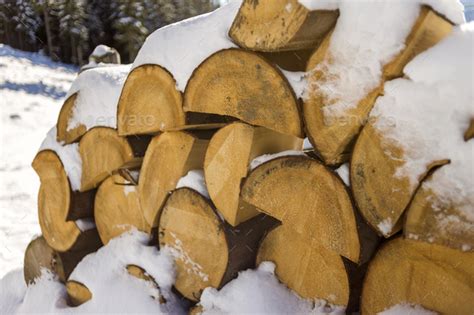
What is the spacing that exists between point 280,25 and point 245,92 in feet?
0.63

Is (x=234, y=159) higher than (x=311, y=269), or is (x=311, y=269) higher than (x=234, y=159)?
(x=234, y=159)

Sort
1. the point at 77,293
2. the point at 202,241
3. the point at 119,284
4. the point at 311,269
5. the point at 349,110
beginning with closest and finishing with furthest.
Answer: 1. the point at 349,110
2. the point at 311,269
3. the point at 202,241
4. the point at 119,284
5. the point at 77,293

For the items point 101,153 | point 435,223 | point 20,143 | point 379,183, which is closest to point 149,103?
point 101,153

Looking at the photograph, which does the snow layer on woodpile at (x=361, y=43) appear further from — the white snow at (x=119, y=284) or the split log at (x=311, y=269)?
the white snow at (x=119, y=284)

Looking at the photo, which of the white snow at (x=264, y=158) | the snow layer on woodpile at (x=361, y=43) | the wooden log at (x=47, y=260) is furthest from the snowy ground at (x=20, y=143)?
the snow layer on woodpile at (x=361, y=43)

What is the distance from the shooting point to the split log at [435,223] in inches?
28.8

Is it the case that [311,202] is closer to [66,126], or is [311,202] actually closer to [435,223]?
[435,223]

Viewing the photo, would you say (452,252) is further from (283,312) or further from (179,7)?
(179,7)

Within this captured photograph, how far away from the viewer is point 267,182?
1.03m

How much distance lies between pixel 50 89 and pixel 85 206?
7.66m

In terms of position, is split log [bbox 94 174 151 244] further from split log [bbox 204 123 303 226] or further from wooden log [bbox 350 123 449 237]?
wooden log [bbox 350 123 449 237]

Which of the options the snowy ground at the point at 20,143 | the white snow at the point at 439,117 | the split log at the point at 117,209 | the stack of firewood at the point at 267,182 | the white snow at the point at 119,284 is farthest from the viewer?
the snowy ground at the point at 20,143

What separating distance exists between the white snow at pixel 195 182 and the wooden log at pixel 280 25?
1.44 ft

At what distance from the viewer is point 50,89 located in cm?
825
